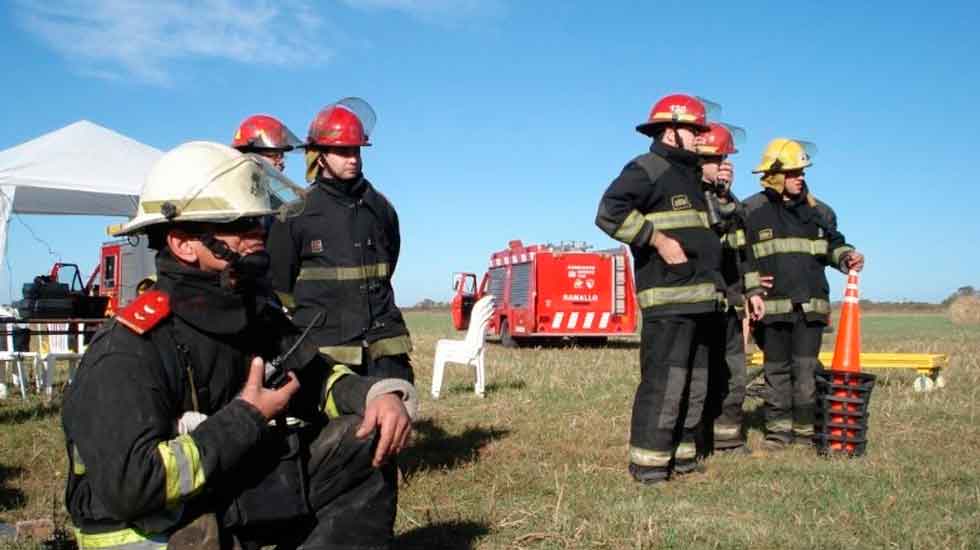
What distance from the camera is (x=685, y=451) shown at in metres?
6.28

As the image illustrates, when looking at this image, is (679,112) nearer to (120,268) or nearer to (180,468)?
(180,468)

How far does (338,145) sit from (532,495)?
232 cm

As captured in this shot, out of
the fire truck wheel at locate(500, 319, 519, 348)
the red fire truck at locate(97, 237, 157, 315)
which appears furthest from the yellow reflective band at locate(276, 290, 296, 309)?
the fire truck wheel at locate(500, 319, 519, 348)

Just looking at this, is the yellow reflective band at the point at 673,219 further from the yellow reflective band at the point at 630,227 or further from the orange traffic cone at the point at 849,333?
the orange traffic cone at the point at 849,333

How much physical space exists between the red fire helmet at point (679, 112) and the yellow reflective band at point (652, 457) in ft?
6.72

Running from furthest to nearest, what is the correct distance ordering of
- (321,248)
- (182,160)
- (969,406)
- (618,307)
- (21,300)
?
(618,307) → (21,300) → (969,406) → (321,248) → (182,160)

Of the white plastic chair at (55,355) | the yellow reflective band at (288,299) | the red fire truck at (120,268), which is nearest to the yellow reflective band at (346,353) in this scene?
Result: the yellow reflective band at (288,299)

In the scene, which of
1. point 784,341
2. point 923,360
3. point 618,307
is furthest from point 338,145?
point 618,307

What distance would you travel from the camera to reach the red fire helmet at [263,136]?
238 inches

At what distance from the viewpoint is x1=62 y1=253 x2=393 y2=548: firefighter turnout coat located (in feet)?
7.55

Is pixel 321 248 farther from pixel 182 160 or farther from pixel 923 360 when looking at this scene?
pixel 923 360

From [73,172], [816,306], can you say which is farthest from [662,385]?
[73,172]

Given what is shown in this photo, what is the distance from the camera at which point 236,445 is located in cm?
241

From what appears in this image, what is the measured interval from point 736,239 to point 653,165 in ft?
6.33
